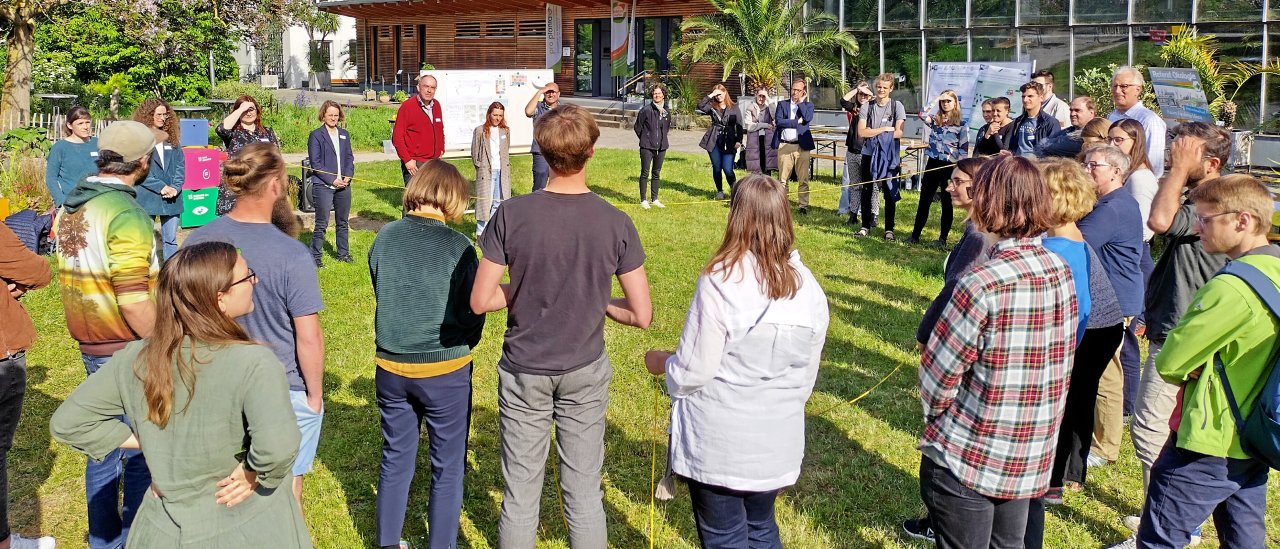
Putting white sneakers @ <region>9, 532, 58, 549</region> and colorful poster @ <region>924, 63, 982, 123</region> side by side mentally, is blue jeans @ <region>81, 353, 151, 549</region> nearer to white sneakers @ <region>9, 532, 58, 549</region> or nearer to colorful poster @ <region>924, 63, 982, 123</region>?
white sneakers @ <region>9, 532, 58, 549</region>

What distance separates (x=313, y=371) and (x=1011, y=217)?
242 centimetres

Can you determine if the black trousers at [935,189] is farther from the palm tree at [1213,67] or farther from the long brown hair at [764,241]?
the long brown hair at [764,241]

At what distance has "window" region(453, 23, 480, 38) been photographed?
1334 inches

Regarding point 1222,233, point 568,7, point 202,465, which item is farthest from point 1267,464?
point 568,7

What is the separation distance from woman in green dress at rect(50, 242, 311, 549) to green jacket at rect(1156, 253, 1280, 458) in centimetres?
265

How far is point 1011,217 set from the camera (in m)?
2.97

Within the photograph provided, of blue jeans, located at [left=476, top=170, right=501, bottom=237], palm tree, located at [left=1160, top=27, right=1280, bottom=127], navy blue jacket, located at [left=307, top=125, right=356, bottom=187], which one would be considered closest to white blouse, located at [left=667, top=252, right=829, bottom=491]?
navy blue jacket, located at [left=307, top=125, right=356, bottom=187]

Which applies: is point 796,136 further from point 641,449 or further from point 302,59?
point 302,59

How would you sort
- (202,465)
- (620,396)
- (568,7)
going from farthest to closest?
(568,7)
(620,396)
(202,465)

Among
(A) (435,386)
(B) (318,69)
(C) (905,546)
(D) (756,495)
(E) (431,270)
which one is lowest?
(C) (905,546)

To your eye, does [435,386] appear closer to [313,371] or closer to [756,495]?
[313,371]

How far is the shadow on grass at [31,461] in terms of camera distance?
4.48 meters

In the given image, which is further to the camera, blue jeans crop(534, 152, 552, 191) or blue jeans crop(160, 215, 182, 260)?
blue jeans crop(534, 152, 552, 191)

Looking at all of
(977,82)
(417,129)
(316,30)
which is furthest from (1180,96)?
(316,30)
